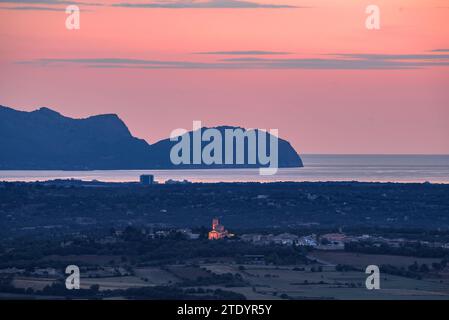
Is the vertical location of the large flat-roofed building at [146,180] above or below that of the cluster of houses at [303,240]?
above

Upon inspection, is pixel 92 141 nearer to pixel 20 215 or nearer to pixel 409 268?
pixel 20 215

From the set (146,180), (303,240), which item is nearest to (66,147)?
(146,180)

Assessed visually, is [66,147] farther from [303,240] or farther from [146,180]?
[303,240]

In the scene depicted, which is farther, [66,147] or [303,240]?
[66,147]

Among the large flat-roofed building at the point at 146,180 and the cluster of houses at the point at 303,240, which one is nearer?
the cluster of houses at the point at 303,240

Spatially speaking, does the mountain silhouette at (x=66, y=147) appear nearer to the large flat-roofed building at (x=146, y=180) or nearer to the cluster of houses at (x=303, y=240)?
the large flat-roofed building at (x=146, y=180)

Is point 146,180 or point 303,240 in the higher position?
point 146,180

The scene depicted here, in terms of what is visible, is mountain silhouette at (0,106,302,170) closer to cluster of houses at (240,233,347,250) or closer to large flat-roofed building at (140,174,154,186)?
large flat-roofed building at (140,174,154,186)

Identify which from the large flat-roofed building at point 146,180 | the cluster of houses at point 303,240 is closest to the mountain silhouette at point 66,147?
the large flat-roofed building at point 146,180
